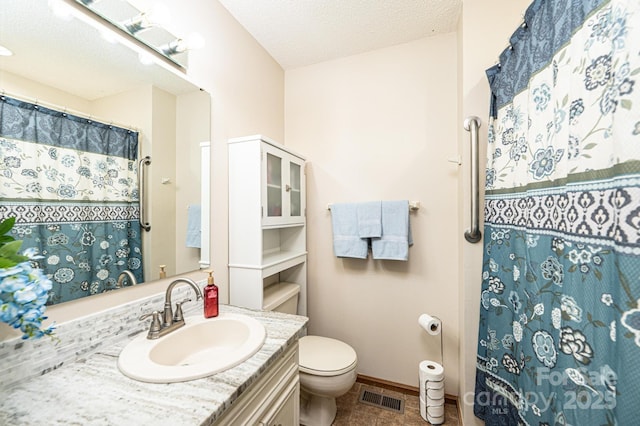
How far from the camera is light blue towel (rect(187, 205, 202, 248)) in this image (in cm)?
116

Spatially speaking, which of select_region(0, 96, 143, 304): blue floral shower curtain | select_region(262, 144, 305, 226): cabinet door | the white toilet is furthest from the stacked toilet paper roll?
select_region(0, 96, 143, 304): blue floral shower curtain

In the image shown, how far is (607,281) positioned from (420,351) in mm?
1367

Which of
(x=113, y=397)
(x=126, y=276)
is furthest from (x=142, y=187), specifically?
(x=113, y=397)

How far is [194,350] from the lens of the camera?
95cm

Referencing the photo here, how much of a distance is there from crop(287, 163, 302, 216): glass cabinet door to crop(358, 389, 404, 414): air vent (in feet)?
4.39

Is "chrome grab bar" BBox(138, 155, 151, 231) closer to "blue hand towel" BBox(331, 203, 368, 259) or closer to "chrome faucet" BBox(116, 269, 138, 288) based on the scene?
"chrome faucet" BBox(116, 269, 138, 288)

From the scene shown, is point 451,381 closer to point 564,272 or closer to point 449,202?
point 449,202

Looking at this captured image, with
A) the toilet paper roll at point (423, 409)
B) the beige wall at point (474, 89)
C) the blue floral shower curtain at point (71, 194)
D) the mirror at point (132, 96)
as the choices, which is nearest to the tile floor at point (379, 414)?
the toilet paper roll at point (423, 409)

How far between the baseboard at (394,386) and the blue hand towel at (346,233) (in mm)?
910

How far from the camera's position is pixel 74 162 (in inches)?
29.9

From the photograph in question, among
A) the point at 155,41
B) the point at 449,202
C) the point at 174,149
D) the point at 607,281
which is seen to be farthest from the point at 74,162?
the point at 449,202

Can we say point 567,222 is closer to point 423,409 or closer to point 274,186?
point 274,186

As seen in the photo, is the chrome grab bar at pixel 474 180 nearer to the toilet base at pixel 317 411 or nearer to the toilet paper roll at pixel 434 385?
the toilet paper roll at pixel 434 385

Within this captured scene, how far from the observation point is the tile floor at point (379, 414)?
4.68ft
